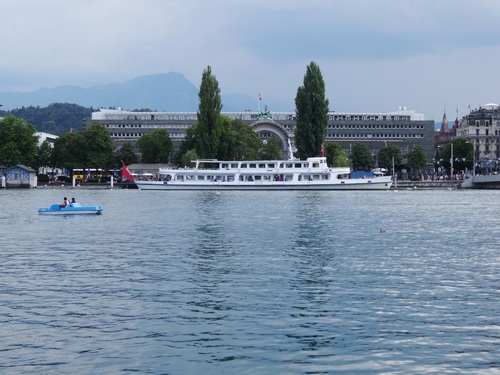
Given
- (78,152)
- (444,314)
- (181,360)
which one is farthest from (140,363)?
(78,152)

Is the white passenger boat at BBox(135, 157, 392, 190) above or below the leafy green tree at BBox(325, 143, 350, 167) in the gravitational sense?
below

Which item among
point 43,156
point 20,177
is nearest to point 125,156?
point 43,156

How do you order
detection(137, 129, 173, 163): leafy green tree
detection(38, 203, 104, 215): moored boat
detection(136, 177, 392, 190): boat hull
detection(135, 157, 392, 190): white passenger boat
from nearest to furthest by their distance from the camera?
1. detection(38, 203, 104, 215): moored boat
2. detection(135, 157, 392, 190): white passenger boat
3. detection(136, 177, 392, 190): boat hull
4. detection(137, 129, 173, 163): leafy green tree

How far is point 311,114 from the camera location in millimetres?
146750

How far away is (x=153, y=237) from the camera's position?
52.5 m

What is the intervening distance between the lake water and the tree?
3661 inches

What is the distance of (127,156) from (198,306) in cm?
17190

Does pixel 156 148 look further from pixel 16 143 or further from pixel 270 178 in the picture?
pixel 270 178

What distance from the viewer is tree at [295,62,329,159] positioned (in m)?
147

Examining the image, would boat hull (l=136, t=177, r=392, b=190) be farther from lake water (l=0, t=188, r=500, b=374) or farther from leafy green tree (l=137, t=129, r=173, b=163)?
lake water (l=0, t=188, r=500, b=374)

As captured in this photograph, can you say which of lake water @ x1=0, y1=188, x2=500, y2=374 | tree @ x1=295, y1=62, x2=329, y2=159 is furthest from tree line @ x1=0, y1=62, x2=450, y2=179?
lake water @ x1=0, y1=188, x2=500, y2=374

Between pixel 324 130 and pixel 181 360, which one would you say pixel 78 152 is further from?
pixel 181 360

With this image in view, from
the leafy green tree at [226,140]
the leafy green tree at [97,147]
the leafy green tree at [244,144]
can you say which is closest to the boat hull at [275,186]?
the leafy green tree at [226,140]

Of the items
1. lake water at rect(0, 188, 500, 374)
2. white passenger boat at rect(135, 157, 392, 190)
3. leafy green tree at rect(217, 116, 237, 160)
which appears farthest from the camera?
leafy green tree at rect(217, 116, 237, 160)
